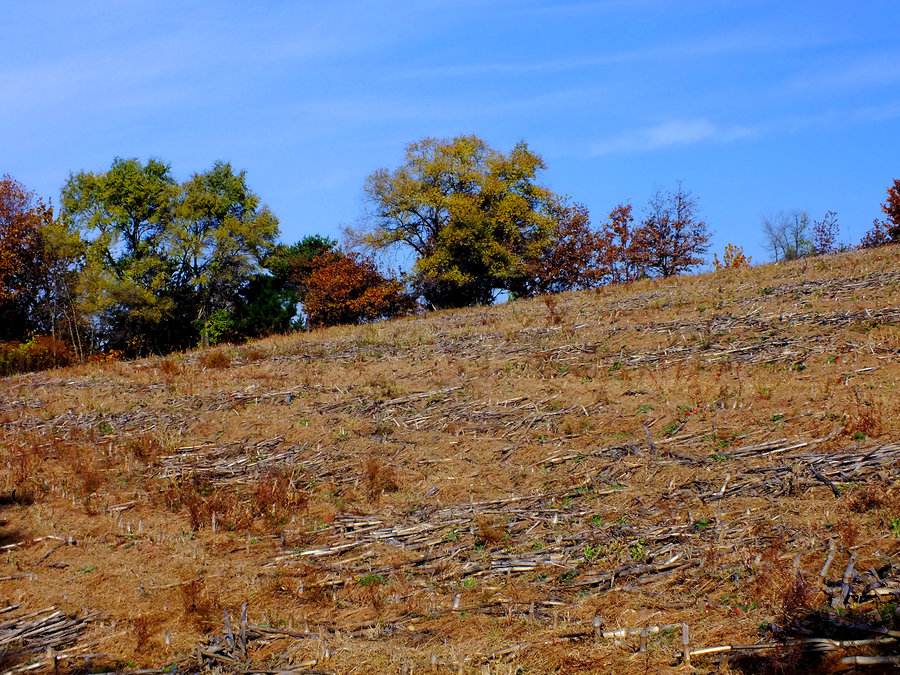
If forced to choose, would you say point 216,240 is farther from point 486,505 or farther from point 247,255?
point 486,505

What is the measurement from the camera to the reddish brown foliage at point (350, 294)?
1967 inches

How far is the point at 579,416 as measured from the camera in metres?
15.6

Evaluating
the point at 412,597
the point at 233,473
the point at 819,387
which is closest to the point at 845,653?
the point at 412,597

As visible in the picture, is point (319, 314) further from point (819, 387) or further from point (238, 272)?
point (819, 387)

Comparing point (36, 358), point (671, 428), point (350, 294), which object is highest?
point (350, 294)

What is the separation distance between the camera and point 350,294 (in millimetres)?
50469

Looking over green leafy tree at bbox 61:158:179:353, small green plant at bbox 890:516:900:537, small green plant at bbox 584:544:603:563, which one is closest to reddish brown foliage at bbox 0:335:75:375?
green leafy tree at bbox 61:158:179:353

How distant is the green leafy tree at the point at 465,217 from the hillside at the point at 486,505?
89.6ft

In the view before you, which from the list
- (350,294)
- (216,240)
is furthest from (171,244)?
(350,294)

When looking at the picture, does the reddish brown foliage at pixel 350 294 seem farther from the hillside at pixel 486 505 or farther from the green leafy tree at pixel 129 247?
the hillside at pixel 486 505

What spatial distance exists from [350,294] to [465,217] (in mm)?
8164

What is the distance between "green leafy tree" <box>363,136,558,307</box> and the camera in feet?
161

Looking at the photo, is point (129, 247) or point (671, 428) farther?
point (129, 247)

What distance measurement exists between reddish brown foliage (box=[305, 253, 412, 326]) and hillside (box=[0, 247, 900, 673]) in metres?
27.9
